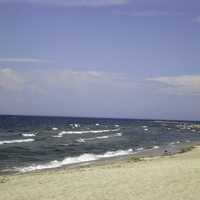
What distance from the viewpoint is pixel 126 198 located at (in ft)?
44.4

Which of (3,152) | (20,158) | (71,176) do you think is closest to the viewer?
(71,176)

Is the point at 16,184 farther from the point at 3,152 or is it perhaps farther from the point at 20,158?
the point at 3,152

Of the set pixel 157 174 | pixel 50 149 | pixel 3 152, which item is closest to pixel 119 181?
pixel 157 174

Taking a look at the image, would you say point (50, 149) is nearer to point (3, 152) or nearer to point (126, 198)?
point (3, 152)

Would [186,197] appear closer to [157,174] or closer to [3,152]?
[157,174]

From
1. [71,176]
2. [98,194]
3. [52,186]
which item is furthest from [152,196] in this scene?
[71,176]

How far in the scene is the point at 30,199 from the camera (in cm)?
1382

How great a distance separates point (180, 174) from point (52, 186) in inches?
210

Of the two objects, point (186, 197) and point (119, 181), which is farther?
point (119, 181)

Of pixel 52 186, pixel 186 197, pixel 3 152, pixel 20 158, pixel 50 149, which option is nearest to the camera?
pixel 186 197

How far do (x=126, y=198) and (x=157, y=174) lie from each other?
4.86 meters

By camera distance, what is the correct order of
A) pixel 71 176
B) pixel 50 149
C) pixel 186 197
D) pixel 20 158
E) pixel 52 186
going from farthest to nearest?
pixel 50 149 < pixel 20 158 < pixel 71 176 < pixel 52 186 < pixel 186 197

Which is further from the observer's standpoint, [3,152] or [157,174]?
[3,152]

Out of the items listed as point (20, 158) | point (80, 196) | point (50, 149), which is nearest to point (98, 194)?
point (80, 196)
